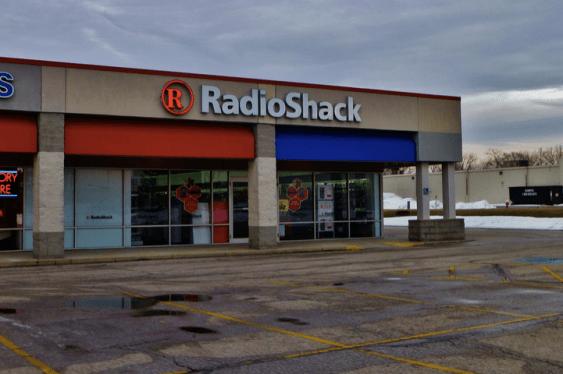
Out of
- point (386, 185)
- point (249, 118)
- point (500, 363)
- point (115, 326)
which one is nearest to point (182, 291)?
point (115, 326)

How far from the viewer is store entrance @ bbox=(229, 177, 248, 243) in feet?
82.7

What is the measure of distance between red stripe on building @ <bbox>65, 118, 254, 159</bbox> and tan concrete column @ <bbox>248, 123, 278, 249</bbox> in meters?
0.44

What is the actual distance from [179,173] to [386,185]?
68.8 metres

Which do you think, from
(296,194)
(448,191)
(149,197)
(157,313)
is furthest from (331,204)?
(157,313)

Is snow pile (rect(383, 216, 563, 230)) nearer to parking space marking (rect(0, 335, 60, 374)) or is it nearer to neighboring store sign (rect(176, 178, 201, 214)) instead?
neighboring store sign (rect(176, 178, 201, 214))

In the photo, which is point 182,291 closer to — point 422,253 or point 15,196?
point 422,253

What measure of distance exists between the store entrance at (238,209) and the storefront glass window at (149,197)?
2.80 m

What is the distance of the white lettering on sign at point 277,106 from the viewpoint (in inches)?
864

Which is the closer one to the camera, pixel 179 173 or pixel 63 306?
pixel 63 306

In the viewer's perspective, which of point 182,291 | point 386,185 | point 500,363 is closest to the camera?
point 500,363

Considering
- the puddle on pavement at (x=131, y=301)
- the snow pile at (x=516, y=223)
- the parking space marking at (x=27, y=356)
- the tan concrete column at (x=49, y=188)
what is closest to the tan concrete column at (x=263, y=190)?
the tan concrete column at (x=49, y=188)

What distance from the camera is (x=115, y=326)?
26.1 ft

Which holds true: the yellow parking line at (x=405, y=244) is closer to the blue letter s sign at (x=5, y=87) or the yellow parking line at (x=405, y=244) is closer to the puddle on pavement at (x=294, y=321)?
the blue letter s sign at (x=5, y=87)

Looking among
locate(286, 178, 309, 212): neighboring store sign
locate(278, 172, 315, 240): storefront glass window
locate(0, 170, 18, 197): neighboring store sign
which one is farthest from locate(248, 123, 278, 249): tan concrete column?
locate(0, 170, 18, 197): neighboring store sign
